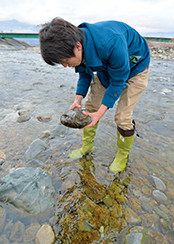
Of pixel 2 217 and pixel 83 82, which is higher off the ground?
pixel 83 82

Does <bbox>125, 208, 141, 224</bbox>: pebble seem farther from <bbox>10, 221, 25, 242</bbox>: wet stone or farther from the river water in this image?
<bbox>10, 221, 25, 242</bbox>: wet stone

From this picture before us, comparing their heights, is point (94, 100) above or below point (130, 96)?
below

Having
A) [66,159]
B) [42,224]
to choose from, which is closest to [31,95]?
[66,159]

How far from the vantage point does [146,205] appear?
1.92 metres

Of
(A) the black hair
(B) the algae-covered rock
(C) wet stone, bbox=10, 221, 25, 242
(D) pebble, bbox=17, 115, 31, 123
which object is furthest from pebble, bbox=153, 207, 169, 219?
(D) pebble, bbox=17, 115, 31, 123

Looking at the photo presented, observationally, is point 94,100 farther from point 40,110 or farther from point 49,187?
point 40,110

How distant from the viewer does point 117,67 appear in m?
1.65

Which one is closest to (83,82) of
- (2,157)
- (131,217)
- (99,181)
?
(99,181)

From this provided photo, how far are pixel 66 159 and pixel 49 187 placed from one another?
0.62 meters

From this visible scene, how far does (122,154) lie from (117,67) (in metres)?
1.37

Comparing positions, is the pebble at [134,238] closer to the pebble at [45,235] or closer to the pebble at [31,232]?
the pebble at [45,235]

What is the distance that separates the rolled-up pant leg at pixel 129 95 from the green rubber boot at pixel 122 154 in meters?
0.25

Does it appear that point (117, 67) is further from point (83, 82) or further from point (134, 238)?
point (134, 238)

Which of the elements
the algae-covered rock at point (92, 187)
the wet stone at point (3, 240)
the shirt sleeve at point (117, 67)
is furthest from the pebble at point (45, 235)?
the shirt sleeve at point (117, 67)
